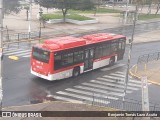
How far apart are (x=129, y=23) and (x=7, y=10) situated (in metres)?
24.7

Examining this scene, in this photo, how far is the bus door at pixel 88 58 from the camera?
3195 centimetres

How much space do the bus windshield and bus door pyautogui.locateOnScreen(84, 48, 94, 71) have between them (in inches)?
174

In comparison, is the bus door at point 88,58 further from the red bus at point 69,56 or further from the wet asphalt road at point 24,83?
the wet asphalt road at point 24,83

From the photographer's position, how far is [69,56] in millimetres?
29953

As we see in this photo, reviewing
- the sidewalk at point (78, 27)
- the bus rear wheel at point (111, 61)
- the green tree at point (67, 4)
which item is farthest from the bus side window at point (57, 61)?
the green tree at point (67, 4)

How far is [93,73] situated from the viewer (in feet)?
109

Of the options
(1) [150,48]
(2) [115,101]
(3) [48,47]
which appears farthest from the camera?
(1) [150,48]

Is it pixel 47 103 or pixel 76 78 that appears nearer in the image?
pixel 47 103

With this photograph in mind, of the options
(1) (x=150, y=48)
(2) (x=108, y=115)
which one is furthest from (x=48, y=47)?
(1) (x=150, y=48)

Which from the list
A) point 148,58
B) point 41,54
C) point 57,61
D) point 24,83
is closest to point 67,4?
point 148,58

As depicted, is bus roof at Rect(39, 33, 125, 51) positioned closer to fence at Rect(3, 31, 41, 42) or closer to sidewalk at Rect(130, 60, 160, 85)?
sidewalk at Rect(130, 60, 160, 85)

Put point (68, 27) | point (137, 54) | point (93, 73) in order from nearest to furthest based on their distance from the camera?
point (93, 73) → point (137, 54) → point (68, 27)

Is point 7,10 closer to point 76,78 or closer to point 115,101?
point 76,78

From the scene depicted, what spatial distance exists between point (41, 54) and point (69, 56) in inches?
96.8
